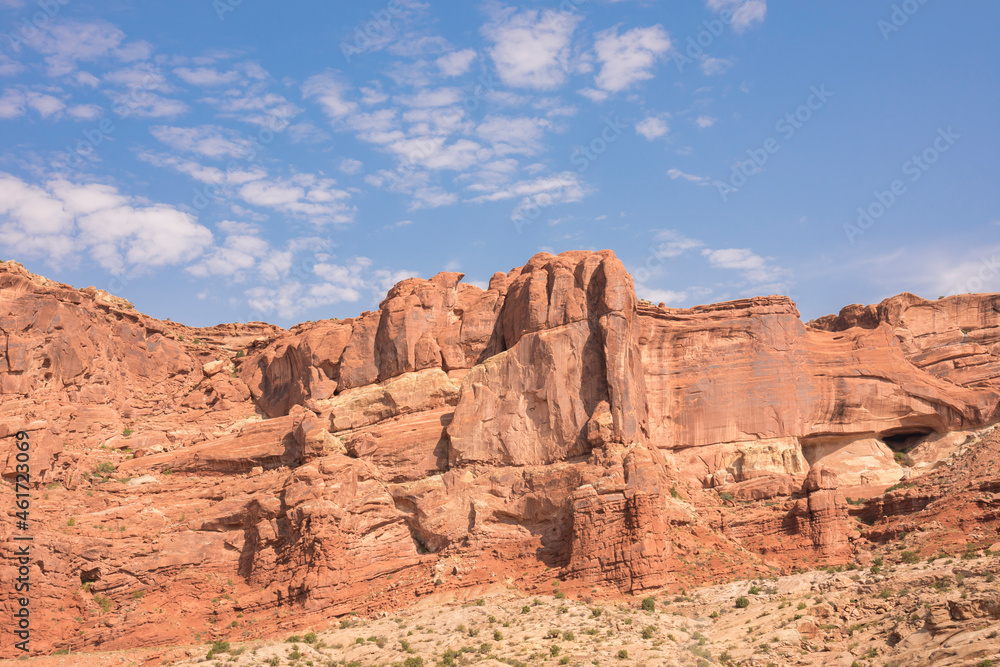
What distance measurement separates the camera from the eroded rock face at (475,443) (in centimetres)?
5125

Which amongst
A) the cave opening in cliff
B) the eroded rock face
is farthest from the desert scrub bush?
the cave opening in cliff

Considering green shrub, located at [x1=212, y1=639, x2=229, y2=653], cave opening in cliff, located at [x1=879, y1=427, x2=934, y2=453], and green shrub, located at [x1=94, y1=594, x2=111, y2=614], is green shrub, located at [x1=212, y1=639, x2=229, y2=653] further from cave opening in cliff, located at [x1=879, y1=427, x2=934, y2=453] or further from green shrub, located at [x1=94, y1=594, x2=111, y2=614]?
cave opening in cliff, located at [x1=879, y1=427, x2=934, y2=453]

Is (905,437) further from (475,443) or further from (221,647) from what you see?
(221,647)

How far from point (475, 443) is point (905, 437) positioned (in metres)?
22.8

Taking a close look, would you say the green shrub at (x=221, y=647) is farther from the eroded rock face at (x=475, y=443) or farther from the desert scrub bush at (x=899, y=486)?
the desert scrub bush at (x=899, y=486)

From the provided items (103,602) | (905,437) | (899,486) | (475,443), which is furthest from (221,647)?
(905,437)

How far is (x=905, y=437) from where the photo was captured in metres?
59.8

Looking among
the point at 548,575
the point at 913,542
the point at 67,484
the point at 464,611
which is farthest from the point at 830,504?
the point at 67,484

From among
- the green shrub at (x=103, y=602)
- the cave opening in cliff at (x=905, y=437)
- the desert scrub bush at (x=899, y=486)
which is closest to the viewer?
the green shrub at (x=103, y=602)

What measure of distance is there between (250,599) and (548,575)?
13810mm

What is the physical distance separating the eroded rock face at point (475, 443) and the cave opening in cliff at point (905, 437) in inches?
8.5

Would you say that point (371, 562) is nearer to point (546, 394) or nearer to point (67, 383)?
point (546, 394)

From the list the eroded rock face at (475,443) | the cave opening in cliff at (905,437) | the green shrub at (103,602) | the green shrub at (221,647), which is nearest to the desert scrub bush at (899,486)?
the eroded rock face at (475,443)

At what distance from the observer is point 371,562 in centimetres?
5288
